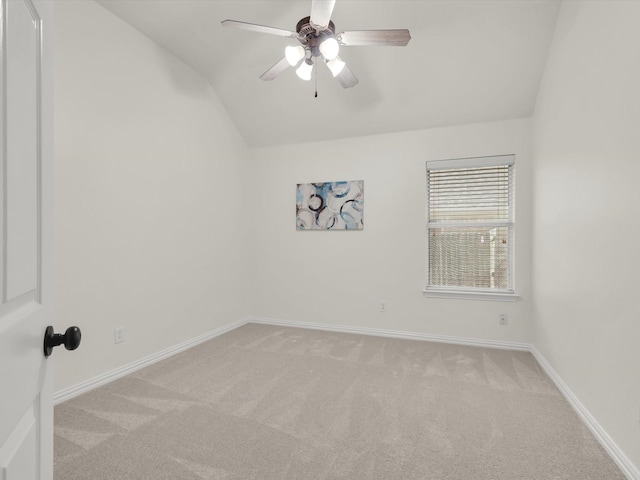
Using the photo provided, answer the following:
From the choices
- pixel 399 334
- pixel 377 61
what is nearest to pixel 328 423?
pixel 399 334

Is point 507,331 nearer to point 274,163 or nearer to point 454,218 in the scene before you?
point 454,218

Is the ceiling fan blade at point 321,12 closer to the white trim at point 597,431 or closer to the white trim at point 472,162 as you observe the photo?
the white trim at point 472,162

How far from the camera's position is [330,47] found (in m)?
2.04

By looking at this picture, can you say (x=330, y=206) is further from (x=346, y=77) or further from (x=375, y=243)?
(x=346, y=77)

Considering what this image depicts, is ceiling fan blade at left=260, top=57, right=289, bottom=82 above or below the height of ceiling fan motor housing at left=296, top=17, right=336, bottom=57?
below

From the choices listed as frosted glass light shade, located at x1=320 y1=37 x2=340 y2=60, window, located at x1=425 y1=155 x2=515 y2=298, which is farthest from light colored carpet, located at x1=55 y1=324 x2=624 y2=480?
frosted glass light shade, located at x1=320 y1=37 x2=340 y2=60

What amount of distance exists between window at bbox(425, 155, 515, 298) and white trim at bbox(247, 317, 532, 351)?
0.48 m

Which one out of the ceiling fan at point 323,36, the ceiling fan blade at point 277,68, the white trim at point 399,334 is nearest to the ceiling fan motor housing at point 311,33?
the ceiling fan at point 323,36

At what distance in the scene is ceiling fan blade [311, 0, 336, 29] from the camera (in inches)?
69.8

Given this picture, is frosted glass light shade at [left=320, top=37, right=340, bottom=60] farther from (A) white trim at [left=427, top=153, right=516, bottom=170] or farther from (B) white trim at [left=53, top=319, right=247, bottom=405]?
(B) white trim at [left=53, top=319, right=247, bottom=405]

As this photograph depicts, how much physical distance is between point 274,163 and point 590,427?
3798 millimetres

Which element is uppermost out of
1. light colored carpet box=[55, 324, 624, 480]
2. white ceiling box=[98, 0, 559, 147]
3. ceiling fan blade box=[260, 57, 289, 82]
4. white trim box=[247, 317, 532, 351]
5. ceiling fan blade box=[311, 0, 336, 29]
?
white ceiling box=[98, 0, 559, 147]

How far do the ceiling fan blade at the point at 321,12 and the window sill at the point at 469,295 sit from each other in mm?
2713

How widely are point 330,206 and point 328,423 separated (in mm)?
2518
